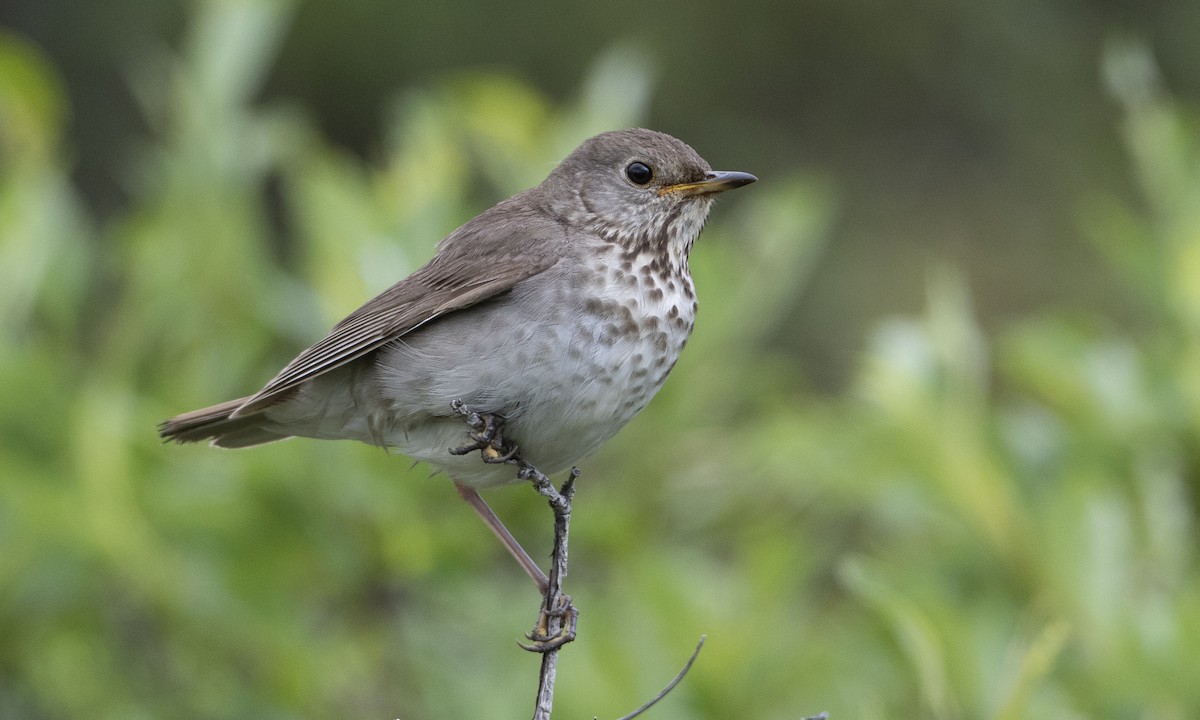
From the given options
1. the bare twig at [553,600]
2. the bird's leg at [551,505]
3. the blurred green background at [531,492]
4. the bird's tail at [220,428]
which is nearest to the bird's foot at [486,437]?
the bird's leg at [551,505]

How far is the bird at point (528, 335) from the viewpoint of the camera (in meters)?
3.05

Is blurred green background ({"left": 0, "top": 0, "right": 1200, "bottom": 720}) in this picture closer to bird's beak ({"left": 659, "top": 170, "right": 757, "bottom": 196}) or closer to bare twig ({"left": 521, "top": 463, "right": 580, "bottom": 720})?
bare twig ({"left": 521, "top": 463, "right": 580, "bottom": 720})

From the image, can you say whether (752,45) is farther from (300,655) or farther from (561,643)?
(561,643)

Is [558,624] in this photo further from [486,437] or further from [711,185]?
[711,185]

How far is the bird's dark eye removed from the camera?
348 centimetres

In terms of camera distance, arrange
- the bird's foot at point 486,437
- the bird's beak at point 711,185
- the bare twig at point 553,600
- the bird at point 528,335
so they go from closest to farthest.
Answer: the bare twig at point 553,600 → the bird's foot at point 486,437 → the bird at point 528,335 → the bird's beak at point 711,185

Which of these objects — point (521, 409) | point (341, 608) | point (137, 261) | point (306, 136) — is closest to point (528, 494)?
point (341, 608)

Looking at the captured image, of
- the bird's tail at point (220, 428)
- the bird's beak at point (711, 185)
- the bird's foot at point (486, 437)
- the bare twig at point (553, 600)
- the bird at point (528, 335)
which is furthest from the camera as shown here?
the bird's tail at point (220, 428)

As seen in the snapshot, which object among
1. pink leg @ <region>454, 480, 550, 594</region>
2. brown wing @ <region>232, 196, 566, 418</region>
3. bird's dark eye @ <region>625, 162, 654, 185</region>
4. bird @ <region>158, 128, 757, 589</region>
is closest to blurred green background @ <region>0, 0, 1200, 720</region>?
pink leg @ <region>454, 480, 550, 594</region>

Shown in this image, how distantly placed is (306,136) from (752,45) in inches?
130

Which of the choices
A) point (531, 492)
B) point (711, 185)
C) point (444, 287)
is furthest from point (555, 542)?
point (531, 492)

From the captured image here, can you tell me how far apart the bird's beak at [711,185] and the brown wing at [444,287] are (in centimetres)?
26

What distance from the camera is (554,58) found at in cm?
790

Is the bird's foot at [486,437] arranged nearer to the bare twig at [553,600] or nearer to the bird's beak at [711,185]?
the bare twig at [553,600]
